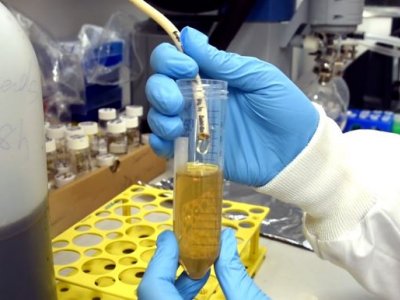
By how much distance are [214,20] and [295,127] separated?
0.77 meters

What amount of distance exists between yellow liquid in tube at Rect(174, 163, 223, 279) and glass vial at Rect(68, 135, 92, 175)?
0.50 meters

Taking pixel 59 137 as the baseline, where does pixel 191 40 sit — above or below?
above

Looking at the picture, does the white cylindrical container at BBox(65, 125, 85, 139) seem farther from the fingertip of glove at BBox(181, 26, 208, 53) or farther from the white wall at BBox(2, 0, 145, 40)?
the fingertip of glove at BBox(181, 26, 208, 53)

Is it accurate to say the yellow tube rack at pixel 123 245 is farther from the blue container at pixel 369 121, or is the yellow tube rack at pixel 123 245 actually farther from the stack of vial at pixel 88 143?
the blue container at pixel 369 121

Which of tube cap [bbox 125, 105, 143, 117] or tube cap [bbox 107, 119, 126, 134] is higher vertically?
tube cap [bbox 125, 105, 143, 117]

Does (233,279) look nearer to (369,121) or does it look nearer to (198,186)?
(198,186)

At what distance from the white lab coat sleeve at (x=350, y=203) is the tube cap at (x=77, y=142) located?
473 millimetres

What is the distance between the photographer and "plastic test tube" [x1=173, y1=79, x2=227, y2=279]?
1.97ft

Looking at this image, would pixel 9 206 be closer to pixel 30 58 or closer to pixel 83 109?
pixel 30 58

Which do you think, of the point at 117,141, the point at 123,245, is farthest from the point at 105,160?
the point at 123,245

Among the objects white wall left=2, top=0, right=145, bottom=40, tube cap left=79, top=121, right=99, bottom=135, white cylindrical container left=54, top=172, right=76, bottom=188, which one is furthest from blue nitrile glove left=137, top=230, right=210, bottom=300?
white wall left=2, top=0, right=145, bottom=40

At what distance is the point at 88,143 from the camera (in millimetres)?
1115

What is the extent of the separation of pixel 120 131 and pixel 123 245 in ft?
1.33

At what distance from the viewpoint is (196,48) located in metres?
0.67
